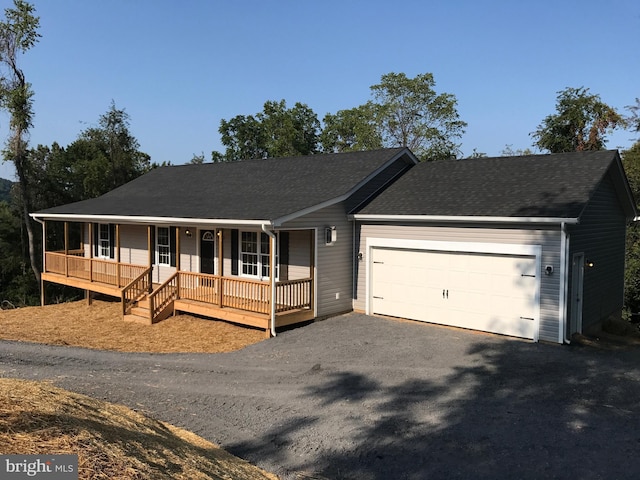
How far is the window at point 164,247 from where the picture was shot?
58.1ft

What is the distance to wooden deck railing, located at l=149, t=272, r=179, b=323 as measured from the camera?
14.2 metres

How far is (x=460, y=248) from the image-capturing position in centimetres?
1210

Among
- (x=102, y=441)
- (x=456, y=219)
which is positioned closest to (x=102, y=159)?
(x=456, y=219)

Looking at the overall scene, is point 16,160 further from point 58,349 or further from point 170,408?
point 170,408

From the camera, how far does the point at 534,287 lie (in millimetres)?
11047

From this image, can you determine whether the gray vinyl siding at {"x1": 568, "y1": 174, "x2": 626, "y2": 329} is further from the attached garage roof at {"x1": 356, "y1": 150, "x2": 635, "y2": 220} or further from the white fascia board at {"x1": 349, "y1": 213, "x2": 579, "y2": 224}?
the white fascia board at {"x1": 349, "y1": 213, "x2": 579, "y2": 224}

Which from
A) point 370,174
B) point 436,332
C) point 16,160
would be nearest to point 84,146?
point 16,160

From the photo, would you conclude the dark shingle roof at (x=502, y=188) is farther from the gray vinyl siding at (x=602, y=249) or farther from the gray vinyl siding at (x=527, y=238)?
the gray vinyl siding at (x=602, y=249)

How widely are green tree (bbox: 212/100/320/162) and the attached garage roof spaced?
3215 centimetres

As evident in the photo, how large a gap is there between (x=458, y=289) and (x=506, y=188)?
291 cm

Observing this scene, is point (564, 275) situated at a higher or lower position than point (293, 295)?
higher

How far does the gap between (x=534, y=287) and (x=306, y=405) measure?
6.25m

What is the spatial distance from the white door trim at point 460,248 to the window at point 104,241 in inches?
456

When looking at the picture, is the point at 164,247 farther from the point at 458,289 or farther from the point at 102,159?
the point at 102,159
